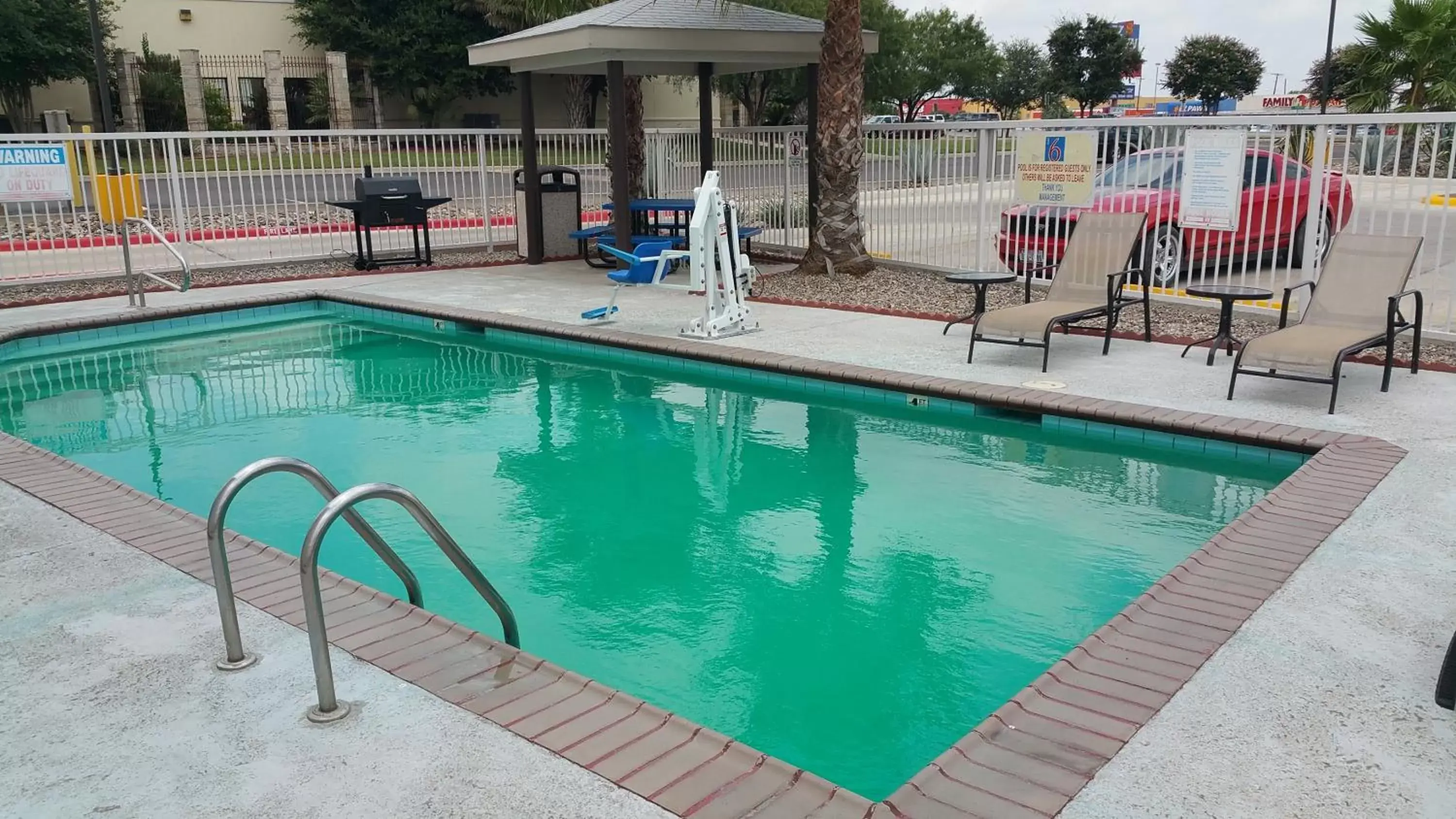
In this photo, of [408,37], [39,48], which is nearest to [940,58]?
[408,37]

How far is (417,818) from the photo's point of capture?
2668mm

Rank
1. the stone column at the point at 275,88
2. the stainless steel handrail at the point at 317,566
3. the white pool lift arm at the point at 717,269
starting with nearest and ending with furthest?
the stainless steel handrail at the point at 317,566 → the white pool lift arm at the point at 717,269 → the stone column at the point at 275,88

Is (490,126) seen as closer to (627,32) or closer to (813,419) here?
(627,32)

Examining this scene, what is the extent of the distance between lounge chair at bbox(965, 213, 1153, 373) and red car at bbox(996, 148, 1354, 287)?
0.49 m

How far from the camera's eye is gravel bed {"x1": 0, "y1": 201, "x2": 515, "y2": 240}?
13.5m

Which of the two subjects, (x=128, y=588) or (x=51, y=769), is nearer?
(x=51, y=769)

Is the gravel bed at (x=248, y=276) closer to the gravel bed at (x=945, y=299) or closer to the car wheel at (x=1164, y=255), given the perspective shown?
the gravel bed at (x=945, y=299)

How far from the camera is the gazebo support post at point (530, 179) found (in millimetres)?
14547

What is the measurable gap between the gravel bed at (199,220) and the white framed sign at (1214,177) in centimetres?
1005

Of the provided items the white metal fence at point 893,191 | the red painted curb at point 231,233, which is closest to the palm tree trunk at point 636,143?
the white metal fence at point 893,191

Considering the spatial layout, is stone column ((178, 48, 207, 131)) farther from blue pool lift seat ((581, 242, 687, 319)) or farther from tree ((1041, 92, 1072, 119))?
tree ((1041, 92, 1072, 119))

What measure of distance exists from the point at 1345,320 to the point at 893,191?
20.6 ft

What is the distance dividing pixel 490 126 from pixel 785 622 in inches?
1808

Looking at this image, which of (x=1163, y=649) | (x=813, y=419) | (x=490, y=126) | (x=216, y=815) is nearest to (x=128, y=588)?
(x=216, y=815)
